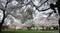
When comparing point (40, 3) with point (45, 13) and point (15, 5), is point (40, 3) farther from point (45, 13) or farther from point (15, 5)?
point (15, 5)

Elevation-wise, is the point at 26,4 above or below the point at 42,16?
above

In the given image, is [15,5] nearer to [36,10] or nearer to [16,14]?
[16,14]

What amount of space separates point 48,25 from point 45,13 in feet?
0.98

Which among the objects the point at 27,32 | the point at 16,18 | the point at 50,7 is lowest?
the point at 27,32

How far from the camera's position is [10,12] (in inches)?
148

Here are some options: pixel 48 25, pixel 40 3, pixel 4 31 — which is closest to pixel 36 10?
pixel 40 3

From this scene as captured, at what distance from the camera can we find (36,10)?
3787 millimetres

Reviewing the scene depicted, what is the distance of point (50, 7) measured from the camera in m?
3.79

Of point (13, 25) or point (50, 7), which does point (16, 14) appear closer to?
point (13, 25)

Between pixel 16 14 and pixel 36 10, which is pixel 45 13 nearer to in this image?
pixel 36 10

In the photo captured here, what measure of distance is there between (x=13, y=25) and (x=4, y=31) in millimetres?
252

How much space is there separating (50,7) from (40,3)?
0.26 metres

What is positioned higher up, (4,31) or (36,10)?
(36,10)

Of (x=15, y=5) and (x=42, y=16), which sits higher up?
(x=15, y=5)
